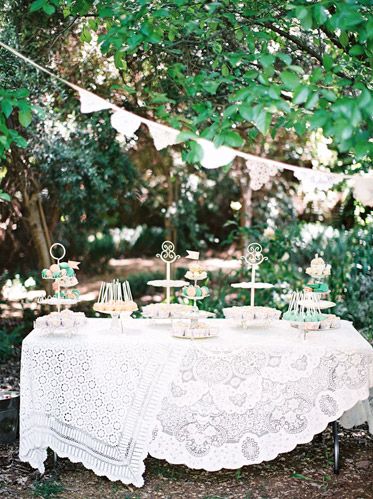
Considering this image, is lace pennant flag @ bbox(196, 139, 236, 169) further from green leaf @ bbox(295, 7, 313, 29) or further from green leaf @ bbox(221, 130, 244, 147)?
green leaf @ bbox(295, 7, 313, 29)

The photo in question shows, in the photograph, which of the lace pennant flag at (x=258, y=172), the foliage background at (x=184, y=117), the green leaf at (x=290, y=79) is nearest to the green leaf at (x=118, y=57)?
the foliage background at (x=184, y=117)

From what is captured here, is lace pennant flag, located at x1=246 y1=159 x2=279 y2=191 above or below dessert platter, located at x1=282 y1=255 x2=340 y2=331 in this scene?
above

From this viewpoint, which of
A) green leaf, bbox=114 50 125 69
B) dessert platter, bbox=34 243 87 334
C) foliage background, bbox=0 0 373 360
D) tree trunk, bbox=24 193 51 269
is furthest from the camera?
tree trunk, bbox=24 193 51 269

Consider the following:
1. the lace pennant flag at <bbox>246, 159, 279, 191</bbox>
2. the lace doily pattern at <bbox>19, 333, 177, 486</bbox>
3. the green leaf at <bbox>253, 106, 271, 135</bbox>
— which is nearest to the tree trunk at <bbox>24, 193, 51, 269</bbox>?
the lace doily pattern at <bbox>19, 333, 177, 486</bbox>

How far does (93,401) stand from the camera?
386cm

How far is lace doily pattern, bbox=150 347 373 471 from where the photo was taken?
3.82 m

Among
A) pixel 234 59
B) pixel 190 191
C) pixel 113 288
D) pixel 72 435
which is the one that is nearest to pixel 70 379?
pixel 72 435

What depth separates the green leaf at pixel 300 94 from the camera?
8.79 feet

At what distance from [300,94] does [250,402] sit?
178 cm

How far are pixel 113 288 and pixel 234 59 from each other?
58.3 inches

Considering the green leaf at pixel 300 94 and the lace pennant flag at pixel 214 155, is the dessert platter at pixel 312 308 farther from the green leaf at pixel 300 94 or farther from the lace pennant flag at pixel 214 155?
the green leaf at pixel 300 94

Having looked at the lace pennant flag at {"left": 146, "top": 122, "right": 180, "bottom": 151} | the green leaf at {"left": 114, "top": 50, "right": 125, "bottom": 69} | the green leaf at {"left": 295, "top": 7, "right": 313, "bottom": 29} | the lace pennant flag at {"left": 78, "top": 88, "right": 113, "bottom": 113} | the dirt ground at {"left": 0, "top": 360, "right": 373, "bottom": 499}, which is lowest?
the dirt ground at {"left": 0, "top": 360, "right": 373, "bottom": 499}

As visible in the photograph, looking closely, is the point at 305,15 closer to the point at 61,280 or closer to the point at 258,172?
the point at 258,172

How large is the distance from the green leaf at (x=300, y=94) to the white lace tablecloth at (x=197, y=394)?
60.7 inches
